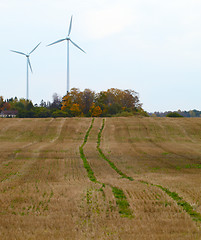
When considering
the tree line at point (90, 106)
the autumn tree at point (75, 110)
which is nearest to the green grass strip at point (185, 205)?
the tree line at point (90, 106)

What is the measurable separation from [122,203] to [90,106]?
120307 mm

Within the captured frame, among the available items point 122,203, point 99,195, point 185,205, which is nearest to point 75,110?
point 99,195

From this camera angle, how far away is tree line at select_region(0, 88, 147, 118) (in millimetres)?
116900

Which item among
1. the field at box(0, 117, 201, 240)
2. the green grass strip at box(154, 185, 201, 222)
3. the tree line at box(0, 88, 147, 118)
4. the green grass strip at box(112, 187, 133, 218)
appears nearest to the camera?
the field at box(0, 117, 201, 240)

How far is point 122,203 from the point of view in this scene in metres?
15.2

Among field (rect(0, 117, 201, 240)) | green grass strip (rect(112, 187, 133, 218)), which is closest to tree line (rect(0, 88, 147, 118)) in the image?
field (rect(0, 117, 201, 240))

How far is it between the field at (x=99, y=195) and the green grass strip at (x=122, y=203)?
43 millimetres

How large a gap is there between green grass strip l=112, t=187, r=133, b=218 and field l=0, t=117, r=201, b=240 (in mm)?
43

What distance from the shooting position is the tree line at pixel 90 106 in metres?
117

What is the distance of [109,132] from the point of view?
202 feet

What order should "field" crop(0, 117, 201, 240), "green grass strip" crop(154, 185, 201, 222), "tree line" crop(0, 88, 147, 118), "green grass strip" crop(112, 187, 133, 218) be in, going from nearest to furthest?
1. "field" crop(0, 117, 201, 240)
2. "green grass strip" crop(154, 185, 201, 222)
3. "green grass strip" crop(112, 187, 133, 218)
4. "tree line" crop(0, 88, 147, 118)

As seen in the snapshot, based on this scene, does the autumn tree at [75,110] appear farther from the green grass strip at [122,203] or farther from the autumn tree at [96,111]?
the green grass strip at [122,203]

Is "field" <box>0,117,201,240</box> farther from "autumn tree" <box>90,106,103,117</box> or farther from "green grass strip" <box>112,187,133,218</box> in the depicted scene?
"autumn tree" <box>90,106,103,117</box>

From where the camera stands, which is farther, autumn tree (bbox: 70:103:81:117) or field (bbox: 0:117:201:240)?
autumn tree (bbox: 70:103:81:117)
